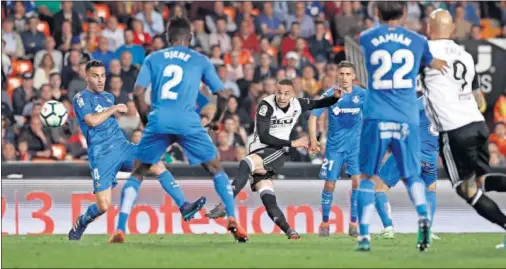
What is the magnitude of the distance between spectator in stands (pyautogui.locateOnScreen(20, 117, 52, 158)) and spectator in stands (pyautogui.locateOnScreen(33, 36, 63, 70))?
244cm

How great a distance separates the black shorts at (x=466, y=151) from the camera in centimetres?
1249

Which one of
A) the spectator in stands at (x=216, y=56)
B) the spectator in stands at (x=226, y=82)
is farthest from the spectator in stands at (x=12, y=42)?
the spectator in stands at (x=226, y=82)

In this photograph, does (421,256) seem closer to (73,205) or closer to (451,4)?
(73,205)

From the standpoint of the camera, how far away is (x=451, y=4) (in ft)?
85.4

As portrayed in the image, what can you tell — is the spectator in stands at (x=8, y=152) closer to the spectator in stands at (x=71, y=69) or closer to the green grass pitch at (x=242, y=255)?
the spectator in stands at (x=71, y=69)

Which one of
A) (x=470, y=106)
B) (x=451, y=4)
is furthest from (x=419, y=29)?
(x=470, y=106)

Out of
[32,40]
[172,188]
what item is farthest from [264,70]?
[172,188]

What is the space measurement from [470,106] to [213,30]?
12.6 meters

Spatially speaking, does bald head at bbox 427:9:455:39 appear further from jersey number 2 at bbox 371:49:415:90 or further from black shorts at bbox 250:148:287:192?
black shorts at bbox 250:148:287:192

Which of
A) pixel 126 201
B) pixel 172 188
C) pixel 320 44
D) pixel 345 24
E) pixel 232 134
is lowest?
pixel 232 134

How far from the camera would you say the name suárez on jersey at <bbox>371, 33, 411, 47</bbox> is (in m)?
11.8

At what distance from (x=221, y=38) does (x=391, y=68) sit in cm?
1274

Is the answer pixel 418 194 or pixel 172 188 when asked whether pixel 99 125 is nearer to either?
pixel 172 188

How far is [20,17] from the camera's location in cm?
2361
